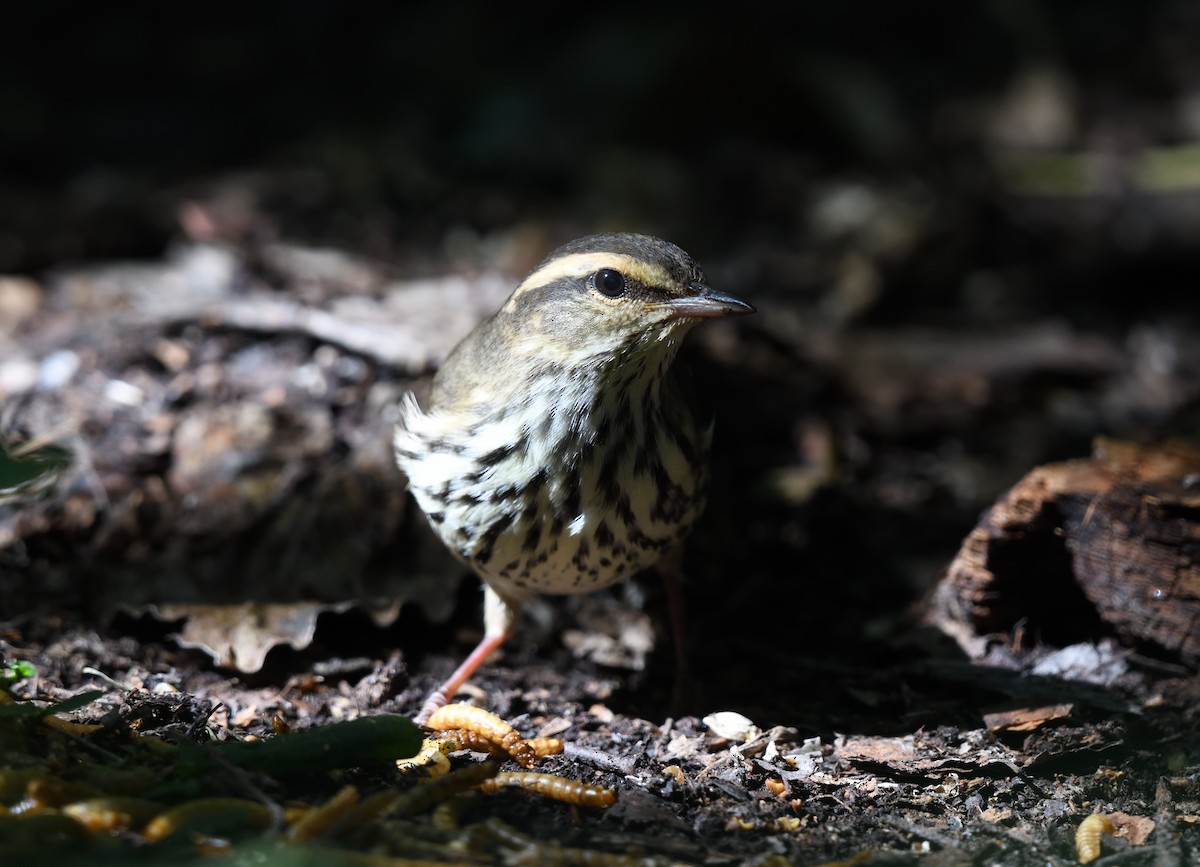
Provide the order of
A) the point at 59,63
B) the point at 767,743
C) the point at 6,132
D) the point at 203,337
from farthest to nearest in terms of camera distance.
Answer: the point at 59,63
the point at 6,132
the point at 203,337
the point at 767,743

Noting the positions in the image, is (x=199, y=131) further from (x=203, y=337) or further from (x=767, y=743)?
(x=767, y=743)

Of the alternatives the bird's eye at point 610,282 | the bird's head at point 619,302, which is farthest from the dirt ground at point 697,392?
the bird's eye at point 610,282

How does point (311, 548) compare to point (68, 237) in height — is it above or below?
below

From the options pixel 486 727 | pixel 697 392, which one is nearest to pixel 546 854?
pixel 486 727

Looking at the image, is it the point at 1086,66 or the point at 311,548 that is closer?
the point at 311,548

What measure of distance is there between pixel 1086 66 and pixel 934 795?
950cm

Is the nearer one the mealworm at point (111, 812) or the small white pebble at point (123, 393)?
the mealworm at point (111, 812)

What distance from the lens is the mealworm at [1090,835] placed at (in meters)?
3.17

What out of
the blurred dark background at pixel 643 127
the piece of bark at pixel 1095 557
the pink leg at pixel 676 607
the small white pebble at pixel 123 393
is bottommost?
the pink leg at pixel 676 607

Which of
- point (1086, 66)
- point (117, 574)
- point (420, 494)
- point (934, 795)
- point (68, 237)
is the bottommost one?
point (934, 795)

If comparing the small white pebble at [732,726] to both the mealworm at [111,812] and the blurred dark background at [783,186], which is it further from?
the mealworm at [111,812]

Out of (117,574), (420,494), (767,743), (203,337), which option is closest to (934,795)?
(767,743)

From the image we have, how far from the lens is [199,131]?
943 centimetres

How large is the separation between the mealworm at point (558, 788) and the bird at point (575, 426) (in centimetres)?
81
